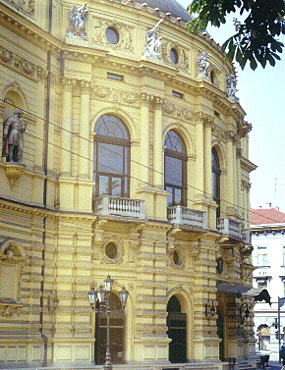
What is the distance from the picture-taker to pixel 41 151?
31.8 metres

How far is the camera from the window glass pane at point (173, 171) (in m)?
36.8

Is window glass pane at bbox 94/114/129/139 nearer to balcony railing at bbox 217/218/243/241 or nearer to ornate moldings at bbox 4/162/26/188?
ornate moldings at bbox 4/162/26/188

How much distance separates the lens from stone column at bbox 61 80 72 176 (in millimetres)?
32750

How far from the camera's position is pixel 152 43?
35719 millimetres

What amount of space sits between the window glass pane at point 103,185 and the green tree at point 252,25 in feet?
73.5

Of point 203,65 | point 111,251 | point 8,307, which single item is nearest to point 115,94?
point 203,65

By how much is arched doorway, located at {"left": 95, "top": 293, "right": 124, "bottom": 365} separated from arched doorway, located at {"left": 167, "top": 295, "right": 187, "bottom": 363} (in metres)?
3.05

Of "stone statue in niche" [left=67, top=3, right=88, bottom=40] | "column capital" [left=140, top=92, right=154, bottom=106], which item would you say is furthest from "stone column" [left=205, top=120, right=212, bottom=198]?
"stone statue in niche" [left=67, top=3, right=88, bottom=40]

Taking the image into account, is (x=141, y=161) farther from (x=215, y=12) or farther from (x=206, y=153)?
(x=215, y=12)

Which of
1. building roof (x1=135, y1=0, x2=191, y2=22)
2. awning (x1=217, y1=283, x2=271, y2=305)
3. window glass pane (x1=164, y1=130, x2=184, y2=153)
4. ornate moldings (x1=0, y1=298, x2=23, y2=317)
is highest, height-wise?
building roof (x1=135, y1=0, x2=191, y2=22)

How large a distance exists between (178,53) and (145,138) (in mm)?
5758

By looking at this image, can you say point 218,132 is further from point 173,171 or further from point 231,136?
point 173,171

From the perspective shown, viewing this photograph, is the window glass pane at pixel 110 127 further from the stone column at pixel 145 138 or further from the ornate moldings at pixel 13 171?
the ornate moldings at pixel 13 171

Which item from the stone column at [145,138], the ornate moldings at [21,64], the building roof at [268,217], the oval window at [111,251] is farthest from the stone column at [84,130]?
the building roof at [268,217]
